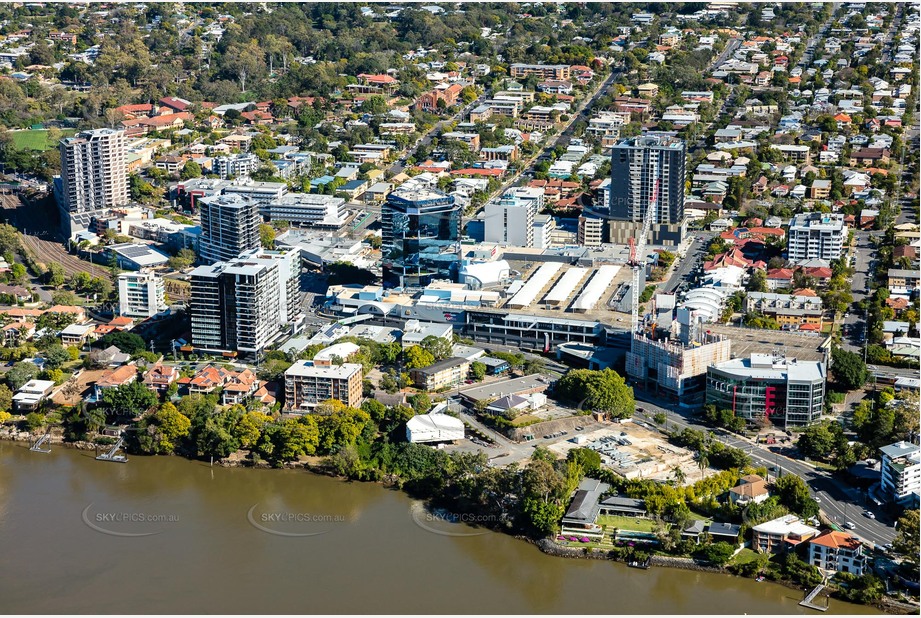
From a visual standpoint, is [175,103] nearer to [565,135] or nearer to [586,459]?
[565,135]

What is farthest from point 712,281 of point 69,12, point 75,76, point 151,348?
point 69,12

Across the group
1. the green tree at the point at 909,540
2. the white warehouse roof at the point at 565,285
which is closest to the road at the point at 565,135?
the white warehouse roof at the point at 565,285

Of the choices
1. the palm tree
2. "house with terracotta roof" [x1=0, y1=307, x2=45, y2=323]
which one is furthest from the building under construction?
"house with terracotta roof" [x1=0, y1=307, x2=45, y2=323]

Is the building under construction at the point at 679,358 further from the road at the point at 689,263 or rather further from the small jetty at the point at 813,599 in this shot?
the small jetty at the point at 813,599

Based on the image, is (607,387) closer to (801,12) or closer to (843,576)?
(843,576)

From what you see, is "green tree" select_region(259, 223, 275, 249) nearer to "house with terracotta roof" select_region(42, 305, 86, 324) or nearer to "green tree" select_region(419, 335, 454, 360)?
"house with terracotta roof" select_region(42, 305, 86, 324)
